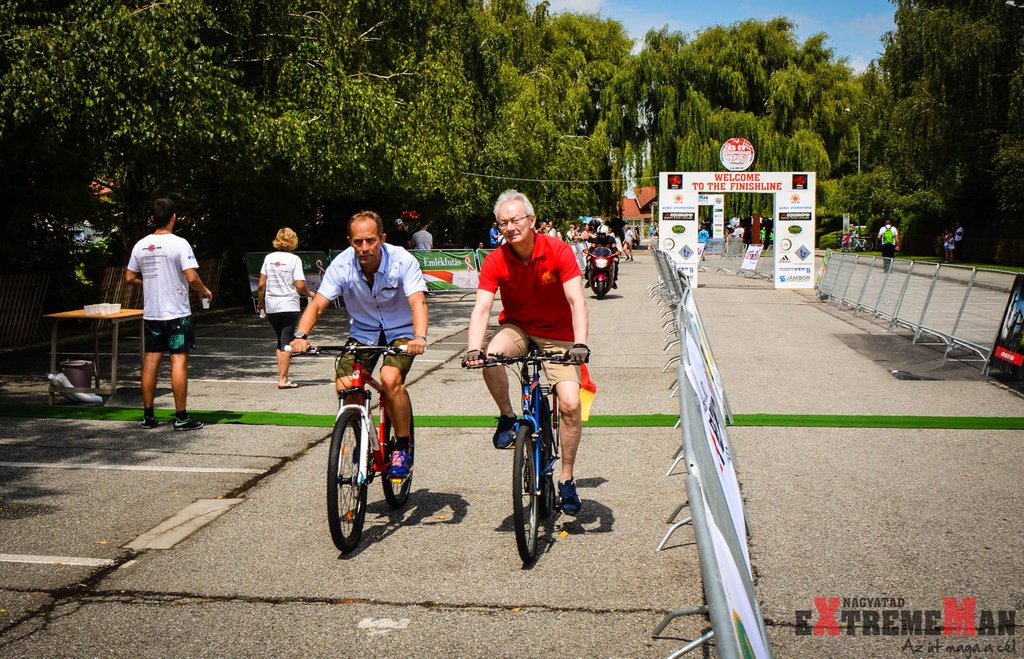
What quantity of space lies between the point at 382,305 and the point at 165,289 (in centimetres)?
336

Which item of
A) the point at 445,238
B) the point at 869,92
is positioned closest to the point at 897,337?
the point at 445,238

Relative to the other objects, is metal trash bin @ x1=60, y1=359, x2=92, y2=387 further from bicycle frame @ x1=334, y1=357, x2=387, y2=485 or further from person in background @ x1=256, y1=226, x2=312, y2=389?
bicycle frame @ x1=334, y1=357, x2=387, y2=485

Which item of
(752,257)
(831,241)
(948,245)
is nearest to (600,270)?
(752,257)

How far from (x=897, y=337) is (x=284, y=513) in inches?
472

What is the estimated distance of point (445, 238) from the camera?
41.1 metres

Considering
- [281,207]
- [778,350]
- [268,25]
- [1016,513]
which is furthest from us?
[281,207]

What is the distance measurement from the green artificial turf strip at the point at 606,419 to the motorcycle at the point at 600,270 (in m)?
14.0

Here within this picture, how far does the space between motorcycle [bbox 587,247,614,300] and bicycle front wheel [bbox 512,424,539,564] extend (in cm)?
1791

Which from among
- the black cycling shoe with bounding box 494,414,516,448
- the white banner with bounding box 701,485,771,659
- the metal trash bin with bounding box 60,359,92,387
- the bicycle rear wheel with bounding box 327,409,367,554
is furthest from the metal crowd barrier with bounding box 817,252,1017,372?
the white banner with bounding box 701,485,771,659

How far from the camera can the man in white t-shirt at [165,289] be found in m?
8.37

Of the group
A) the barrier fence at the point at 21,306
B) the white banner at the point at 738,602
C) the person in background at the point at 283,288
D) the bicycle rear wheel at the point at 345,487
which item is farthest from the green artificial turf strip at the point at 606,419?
the white banner at the point at 738,602

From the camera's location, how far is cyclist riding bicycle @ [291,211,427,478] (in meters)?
5.66

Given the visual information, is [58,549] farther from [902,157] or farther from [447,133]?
[902,157]

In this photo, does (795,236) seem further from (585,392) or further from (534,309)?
(585,392)
